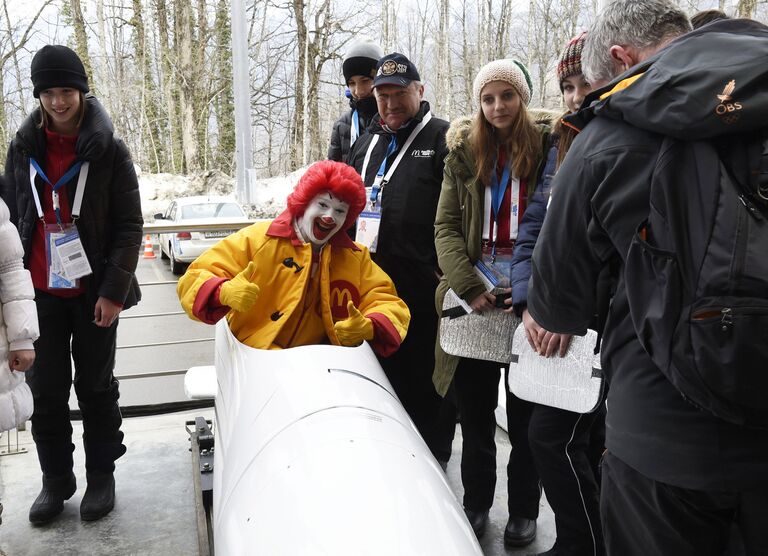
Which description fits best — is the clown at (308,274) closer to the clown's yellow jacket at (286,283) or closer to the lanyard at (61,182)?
the clown's yellow jacket at (286,283)

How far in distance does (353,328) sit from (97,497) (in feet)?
5.09

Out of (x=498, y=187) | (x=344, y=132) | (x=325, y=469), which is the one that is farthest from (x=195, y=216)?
(x=325, y=469)

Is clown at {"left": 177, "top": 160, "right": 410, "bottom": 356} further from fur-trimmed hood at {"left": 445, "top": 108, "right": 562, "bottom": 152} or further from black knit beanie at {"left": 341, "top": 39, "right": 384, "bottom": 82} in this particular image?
black knit beanie at {"left": 341, "top": 39, "right": 384, "bottom": 82}

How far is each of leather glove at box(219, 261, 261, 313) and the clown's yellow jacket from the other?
0.10m

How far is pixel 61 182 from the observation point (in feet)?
9.57

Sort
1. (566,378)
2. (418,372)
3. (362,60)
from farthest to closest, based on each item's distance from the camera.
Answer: (362,60) → (418,372) → (566,378)

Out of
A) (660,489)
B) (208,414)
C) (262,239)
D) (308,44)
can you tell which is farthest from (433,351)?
(308,44)

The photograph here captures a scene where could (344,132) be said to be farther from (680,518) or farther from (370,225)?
(680,518)

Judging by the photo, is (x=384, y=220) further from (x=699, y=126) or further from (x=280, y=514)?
(x=699, y=126)

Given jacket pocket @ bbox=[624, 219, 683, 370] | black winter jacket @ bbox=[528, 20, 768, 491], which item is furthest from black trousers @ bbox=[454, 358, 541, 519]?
jacket pocket @ bbox=[624, 219, 683, 370]

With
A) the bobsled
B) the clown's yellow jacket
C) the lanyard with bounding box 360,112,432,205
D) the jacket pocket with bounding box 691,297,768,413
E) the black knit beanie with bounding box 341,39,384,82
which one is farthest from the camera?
the black knit beanie with bounding box 341,39,384,82

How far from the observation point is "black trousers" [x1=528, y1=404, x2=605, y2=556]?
92.3 inches

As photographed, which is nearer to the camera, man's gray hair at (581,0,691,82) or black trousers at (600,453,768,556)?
black trousers at (600,453,768,556)

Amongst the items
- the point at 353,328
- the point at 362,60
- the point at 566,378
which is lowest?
the point at 566,378
